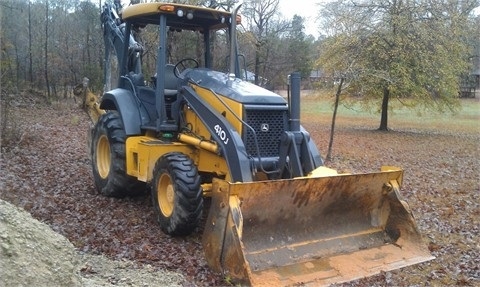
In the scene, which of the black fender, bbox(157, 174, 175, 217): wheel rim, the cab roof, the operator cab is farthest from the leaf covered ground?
the cab roof

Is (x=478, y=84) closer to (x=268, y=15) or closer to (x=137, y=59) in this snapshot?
(x=268, y=15)

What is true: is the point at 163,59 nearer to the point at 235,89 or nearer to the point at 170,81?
the point at 170,81

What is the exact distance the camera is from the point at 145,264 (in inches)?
215

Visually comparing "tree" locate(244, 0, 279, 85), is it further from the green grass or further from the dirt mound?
the dirt mound

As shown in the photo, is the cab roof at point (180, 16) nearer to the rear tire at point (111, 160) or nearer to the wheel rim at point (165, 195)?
the rear tire at point (111, 160)

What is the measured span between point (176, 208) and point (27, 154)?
23.1 ft

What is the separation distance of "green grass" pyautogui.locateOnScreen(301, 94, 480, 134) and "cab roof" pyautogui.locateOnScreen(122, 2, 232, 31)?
17545 mm

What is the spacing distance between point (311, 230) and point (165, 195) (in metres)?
1.88

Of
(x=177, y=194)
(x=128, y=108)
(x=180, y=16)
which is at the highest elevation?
(x=180, y=16)

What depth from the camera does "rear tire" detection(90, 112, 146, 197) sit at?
770 cm

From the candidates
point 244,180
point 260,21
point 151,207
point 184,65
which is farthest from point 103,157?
point 260,21

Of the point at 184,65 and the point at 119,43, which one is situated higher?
the point at 119,43

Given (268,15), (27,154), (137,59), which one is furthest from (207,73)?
(268,15)

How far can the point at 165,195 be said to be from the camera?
255 inches
